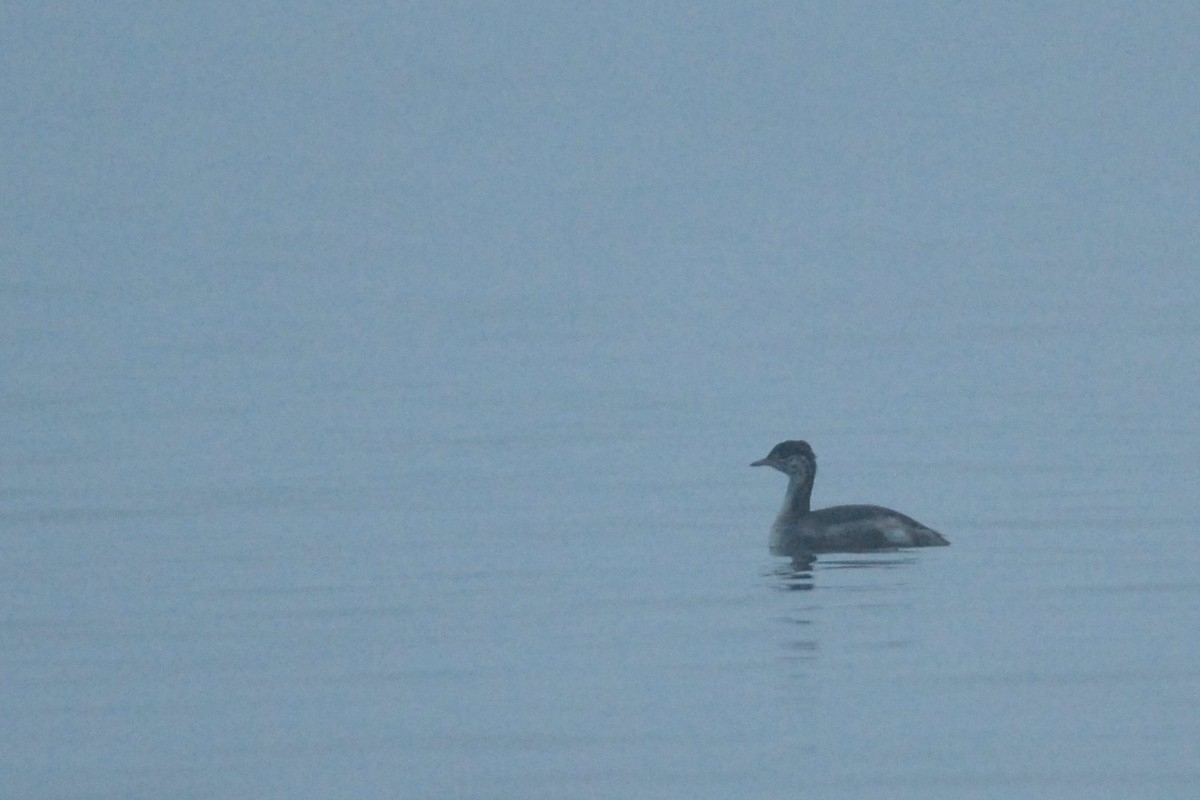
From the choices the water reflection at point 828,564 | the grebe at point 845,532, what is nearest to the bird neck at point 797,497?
the grebe at point 845,532

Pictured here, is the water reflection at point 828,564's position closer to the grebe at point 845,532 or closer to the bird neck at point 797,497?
the grebe at point 845,532

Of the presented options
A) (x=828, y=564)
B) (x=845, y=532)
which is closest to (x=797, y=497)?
(x=845, y=532)

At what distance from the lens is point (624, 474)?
87.8 ft

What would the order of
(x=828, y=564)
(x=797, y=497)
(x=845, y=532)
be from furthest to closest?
(x=797, y=497), (x=845, y=532), (x=828, y=564)

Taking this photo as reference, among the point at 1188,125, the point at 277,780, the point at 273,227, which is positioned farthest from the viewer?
the point at 1188,125

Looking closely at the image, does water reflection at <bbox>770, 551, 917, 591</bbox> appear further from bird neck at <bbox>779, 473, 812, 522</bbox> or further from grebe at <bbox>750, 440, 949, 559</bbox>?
bird neck at <bbox>779, 473, 812, 522</bbox>

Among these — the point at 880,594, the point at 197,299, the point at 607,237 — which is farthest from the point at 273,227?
the point at 880,594

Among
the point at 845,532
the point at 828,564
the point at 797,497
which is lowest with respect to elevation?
the point at 828,564

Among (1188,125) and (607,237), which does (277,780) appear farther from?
(1188,125)

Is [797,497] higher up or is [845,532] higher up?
[797,497]

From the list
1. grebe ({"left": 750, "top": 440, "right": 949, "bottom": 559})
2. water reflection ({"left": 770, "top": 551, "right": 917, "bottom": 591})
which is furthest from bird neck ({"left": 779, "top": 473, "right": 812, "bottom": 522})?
water reflection ({"left": 770, "top": 551, "right": 917, "bottom": 591})

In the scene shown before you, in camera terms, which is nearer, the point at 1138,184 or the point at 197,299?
the point at 197,299

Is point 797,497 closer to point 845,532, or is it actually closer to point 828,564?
point 845,532

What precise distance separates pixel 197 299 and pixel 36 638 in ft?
141
